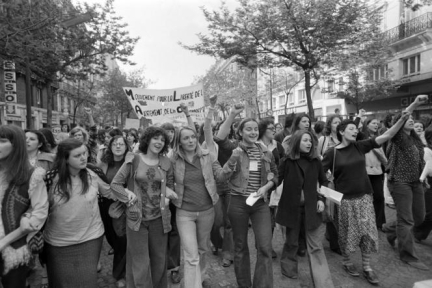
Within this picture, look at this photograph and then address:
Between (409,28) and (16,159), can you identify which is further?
(409,28)

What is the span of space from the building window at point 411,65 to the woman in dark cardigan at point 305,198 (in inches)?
817

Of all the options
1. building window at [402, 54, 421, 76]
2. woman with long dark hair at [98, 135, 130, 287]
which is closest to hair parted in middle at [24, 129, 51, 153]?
woman with long dark hair at [98, 135, 130, 287]

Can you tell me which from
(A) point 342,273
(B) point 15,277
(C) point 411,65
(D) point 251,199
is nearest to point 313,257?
(A) point 342,273

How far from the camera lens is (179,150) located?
368cm

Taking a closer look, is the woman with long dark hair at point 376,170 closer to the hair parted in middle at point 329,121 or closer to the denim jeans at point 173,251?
the hair parted in middle at point 329,121

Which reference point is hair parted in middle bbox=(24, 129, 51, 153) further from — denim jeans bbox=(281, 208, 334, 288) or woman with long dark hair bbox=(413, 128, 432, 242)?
woman with long dark hair bbox=(413, 128, 432, 242)

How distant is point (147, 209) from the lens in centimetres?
337

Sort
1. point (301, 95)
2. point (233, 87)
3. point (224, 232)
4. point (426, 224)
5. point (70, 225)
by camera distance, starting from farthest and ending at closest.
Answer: point (301, 95) < point (233, 87) < point (426, 224) < point (224, 232) < point (70, 225)

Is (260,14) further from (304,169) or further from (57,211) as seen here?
(57,211)

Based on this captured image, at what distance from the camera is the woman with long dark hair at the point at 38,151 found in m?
4.12

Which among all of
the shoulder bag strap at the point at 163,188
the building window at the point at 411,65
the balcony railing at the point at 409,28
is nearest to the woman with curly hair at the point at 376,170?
the shoulder bag strap at the point at 163,188

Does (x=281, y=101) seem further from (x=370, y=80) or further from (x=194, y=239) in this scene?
(x=194, y=239)

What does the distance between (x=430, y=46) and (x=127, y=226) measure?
2198cm

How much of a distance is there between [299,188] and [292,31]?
33.9 ft
